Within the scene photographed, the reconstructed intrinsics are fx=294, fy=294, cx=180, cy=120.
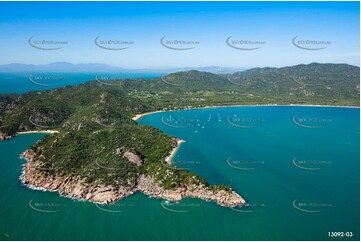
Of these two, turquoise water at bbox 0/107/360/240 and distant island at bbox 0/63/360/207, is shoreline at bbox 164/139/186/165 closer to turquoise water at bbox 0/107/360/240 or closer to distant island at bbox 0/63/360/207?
distant island at bbox 0/63/360/207

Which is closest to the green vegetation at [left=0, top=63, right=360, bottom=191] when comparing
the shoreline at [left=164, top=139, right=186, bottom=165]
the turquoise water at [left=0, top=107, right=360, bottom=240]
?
the shoreline at [left=164, top=139, right=186, bottom=165]

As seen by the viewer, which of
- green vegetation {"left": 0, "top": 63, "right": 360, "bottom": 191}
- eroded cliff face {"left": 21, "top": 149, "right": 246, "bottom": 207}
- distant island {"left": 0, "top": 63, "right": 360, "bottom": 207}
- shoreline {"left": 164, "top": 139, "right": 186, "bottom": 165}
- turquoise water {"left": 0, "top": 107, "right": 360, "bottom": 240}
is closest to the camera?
turquoise water {"left": 0, "top": 107, "right": 360, "bottom": 240}

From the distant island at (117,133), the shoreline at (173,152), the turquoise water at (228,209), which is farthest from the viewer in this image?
the shoreline at (173,152)

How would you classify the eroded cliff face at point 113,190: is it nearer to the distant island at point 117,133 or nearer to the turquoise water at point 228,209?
the distant island at point 117,133

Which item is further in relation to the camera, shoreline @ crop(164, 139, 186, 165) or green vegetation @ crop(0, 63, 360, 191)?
shoreline @ crop(164, 139, 186, 165)

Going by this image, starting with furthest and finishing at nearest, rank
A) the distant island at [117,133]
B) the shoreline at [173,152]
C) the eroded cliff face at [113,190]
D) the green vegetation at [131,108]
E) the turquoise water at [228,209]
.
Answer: the shoreline at [173,152] < the green vegetation at [131,108] < the distant island at [117,133] < the eroded cliff face at [113,190] < the turquoise water at [228,209]

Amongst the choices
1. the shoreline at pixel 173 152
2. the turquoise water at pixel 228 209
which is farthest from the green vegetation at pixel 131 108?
the turquoise water at pixel 228 209
